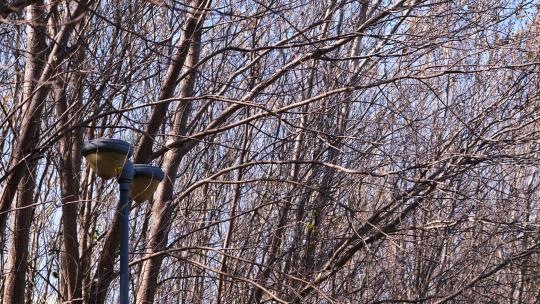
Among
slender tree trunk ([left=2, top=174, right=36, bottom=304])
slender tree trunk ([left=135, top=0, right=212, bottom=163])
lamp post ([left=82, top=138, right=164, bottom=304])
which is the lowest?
slender tree trunk ([left=2, top=174, right=36, bottom=304])

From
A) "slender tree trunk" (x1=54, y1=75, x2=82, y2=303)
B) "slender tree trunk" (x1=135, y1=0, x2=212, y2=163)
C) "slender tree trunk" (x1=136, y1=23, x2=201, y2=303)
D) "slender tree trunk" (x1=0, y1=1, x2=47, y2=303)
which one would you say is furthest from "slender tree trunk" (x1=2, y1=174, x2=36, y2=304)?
"slender tree trunk" (x1=136, y1=23, x2=201, y2=303)

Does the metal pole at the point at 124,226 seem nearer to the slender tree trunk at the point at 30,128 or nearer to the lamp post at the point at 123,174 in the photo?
the lamp post at the point at 123,174

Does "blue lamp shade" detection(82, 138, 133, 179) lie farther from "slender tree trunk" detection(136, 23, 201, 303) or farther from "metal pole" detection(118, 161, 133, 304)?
"slender tree trunk" detection(136, 23, 201, 303)

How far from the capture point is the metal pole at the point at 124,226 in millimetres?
7562

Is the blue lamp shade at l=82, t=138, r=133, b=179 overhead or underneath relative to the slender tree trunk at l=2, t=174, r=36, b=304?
overhead

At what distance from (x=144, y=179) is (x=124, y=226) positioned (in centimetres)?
41

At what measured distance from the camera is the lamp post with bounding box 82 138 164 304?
737cm

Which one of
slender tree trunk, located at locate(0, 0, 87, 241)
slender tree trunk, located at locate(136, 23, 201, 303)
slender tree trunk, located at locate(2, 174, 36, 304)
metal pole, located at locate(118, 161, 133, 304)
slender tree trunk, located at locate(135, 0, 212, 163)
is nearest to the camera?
slender tree trunk, located at locate(0, 0, 87, 241)

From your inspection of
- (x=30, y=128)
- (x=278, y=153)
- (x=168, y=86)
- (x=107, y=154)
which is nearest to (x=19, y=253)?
(x=30, y=128)

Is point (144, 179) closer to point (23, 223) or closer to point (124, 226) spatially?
point (124, 226)

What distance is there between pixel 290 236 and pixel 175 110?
243 cm

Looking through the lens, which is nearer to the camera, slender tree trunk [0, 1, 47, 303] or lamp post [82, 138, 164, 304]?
lamp post [82, 138, 164, 304]

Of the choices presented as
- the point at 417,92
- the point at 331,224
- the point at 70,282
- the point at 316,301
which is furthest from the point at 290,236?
the point at 70,282

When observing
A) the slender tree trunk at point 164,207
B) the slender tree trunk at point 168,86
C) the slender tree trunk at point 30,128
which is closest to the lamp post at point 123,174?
the slender tree trunk at point 30,128
